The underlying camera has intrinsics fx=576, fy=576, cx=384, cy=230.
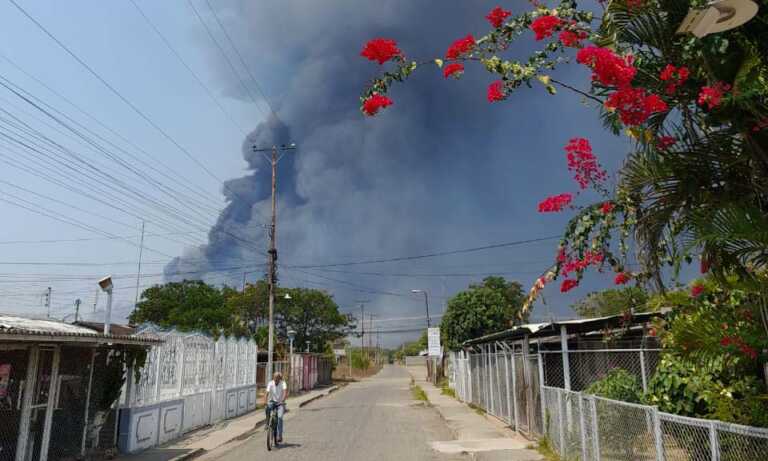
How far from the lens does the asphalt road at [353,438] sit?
1165cm

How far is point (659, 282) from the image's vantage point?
5.87m

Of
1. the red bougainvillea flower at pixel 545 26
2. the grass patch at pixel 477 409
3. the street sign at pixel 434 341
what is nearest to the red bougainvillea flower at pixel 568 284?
the red bougainvillea flower at pixel 545 26

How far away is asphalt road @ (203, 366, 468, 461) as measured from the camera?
11648mm

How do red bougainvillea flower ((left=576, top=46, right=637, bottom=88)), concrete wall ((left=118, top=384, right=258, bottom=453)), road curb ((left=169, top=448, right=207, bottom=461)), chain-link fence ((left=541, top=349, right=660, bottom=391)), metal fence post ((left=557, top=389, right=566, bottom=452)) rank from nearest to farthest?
red bougainvillea flower ((left=576, top=46, right=637, bottom=88)) → metal fence post ((left=557, top=389, right=566, bottom=452)) → road curb ((left=169, top=448, right=207, bottom=461)) → concrete wall ((left=118, top=384, right=258, bottom=453)) → chain-link fence ((left=541, top=349, right=660, bottom=391))

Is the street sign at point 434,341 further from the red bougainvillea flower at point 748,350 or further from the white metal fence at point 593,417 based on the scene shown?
the red bougainvillea flower at point 748,350

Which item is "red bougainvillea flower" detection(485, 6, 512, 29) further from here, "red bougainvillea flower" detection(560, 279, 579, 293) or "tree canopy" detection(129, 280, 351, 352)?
Result: "tree canopy" detection(129, 280, 351, 352)

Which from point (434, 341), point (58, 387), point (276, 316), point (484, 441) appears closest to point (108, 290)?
point (58, 387)

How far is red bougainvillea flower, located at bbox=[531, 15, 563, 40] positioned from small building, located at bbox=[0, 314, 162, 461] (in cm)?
716

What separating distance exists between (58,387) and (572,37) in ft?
32.1

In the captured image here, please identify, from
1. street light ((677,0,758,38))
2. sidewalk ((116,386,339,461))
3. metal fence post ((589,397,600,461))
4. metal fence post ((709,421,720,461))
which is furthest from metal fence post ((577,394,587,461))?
sidewalk ((116,386,339,461))

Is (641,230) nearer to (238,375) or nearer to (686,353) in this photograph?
(686,353)

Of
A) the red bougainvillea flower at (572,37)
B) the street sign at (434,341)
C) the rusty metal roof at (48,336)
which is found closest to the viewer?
the red bougainvillea flower at (572,37)

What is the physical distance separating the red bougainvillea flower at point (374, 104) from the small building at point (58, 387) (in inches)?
212

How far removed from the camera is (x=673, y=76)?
4.87 meters
